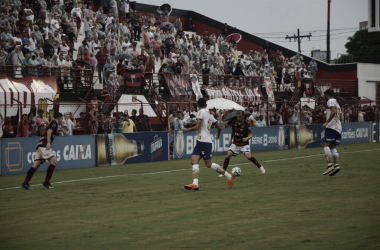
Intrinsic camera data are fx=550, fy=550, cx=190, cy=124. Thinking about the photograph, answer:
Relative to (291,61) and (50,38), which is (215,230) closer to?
(50,38)

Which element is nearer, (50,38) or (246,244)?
(246,244)

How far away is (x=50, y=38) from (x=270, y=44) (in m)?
25.7

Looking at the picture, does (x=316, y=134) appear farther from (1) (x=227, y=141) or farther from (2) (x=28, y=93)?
(2) (x=28, y=93)

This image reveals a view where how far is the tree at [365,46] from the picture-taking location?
3305 inches

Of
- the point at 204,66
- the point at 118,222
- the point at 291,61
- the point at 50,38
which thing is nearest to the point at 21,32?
the point at 50,38

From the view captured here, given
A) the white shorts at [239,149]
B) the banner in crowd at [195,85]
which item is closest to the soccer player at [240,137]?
the white shorts at [239,149]

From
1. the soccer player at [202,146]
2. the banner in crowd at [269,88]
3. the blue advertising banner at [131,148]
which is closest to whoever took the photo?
the soccer player at [202,146]

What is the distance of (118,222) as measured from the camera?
9.38 metres

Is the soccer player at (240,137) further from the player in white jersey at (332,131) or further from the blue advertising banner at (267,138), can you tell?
the blue advertising banner at (267,138)

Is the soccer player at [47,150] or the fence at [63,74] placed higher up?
the fence at [63,74]

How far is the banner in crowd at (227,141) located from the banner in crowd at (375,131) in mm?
10360

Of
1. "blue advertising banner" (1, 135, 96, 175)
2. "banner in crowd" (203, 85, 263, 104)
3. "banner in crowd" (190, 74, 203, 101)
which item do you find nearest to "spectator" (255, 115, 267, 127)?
"banner in crowd" (203, 85, 263, 104)

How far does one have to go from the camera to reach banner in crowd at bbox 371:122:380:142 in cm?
3919

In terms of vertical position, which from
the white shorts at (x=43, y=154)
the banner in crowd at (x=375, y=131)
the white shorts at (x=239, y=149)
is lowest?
the banner in crowd at (x=375, y=131)
